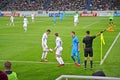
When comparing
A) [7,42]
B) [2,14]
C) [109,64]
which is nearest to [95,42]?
[7,42]

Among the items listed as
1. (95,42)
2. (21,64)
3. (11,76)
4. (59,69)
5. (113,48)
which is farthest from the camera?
(95,42)

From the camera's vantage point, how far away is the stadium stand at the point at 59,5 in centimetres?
8516

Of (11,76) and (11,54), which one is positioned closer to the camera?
(11,76)

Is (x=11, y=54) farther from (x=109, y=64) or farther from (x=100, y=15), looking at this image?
(x=100, y=15)

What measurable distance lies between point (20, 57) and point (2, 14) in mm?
A: 62125

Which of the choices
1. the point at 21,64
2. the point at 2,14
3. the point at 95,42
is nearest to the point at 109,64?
the point at 21,64

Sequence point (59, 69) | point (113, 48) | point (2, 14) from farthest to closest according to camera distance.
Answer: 1. point (2, 14)
2. point (113, 48)
3. point (59, 69)

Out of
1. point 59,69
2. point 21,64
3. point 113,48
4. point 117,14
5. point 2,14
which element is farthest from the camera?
point 2,14

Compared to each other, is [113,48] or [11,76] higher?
[11,76]

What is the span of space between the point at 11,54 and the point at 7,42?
764 centimetres

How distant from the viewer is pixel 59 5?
87.5 m

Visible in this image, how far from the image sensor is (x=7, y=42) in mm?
32312

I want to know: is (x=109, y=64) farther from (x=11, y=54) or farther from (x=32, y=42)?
(x=32, y=42)

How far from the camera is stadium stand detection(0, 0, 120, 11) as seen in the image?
85.2 meters
